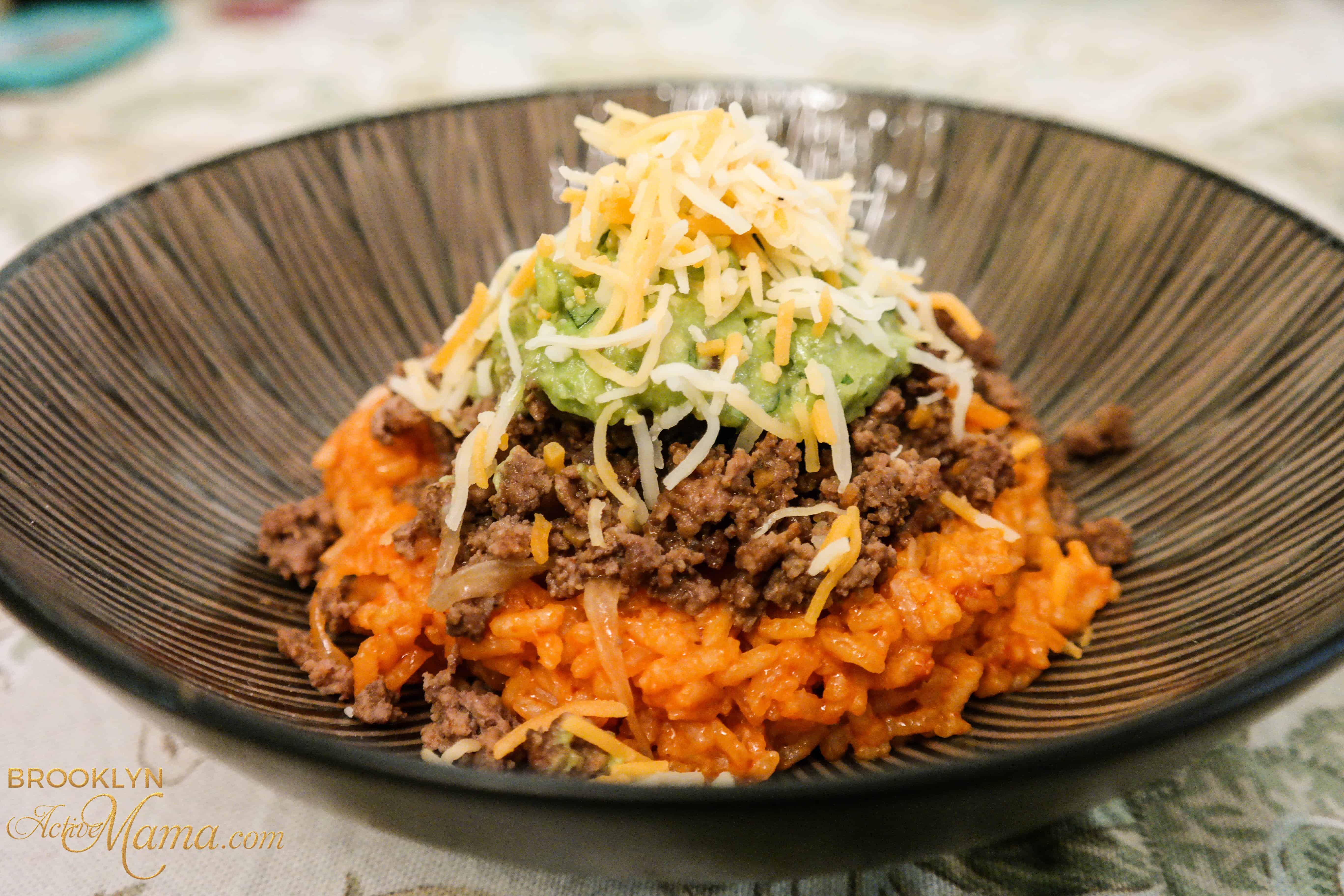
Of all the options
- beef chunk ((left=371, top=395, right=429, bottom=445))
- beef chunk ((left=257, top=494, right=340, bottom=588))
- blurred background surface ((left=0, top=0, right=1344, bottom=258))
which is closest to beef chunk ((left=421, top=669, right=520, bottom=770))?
beef chunk ((left=257, top=494, right=340, bottom=588))

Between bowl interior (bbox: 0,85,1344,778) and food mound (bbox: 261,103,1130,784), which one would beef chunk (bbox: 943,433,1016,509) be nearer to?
food mound (bbox: 261,103,1130,784)


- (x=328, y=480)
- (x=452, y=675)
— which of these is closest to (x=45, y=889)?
(x=452, y=675)

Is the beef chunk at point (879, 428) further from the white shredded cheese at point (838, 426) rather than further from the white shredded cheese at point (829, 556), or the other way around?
the white shredded cheese at point (829, 556)

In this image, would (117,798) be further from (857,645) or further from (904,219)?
(904,219)

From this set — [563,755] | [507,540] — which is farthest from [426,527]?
[563,755]

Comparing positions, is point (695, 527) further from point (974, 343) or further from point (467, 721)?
point (974, 343)

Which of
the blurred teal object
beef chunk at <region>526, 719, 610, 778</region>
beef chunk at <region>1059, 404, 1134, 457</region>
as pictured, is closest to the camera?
beef chunk at <region>526, 719, 610, 778</region>
